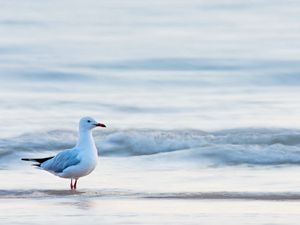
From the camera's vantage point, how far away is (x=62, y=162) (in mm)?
10391

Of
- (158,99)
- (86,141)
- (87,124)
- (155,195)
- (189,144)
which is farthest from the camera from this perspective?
(158,99)

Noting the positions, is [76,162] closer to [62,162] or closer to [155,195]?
[62,162]

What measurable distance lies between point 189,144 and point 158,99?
4.35 meters

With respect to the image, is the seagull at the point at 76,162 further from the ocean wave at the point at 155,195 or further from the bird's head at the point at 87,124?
the ocean wave at the point at 155,195

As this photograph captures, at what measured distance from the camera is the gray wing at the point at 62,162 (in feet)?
34.0

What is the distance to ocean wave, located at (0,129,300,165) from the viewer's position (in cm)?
1226

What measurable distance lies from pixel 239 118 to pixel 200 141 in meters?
1.90

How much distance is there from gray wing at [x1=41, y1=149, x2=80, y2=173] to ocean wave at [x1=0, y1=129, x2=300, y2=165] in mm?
1976

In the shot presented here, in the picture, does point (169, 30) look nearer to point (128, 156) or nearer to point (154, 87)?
point (154, 87)

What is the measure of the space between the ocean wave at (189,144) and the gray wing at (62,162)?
1.98 m

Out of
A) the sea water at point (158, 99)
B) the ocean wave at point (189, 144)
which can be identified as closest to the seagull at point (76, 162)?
the sea water at point (158, 99)

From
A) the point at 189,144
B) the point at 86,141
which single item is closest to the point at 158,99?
the point at 189,144

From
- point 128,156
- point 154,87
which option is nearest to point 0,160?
point 128,156

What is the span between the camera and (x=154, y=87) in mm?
19156
